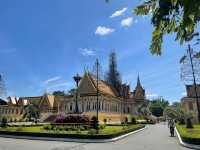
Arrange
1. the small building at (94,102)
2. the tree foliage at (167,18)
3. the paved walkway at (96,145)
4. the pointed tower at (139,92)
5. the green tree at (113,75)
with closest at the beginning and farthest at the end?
the tree foliage at (167,18)
the paved walkway at (96,145)
the small building at (94,102)
the green tree at (113,75)
the pointed tower at (139,92)

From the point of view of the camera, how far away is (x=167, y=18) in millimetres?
3160

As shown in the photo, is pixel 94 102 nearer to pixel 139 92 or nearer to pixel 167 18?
pixel 139 92

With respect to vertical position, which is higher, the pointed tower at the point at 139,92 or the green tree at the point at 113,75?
the green tree at the point at 113,75

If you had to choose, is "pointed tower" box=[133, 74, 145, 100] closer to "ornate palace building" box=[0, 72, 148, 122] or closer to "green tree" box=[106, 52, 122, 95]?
"ornate palace building" box=[0, 72, 148, 122]

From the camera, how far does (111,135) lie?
24.0 metres

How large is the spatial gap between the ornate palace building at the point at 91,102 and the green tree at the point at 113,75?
2.30 metres

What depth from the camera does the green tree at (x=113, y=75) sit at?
88.9 metres

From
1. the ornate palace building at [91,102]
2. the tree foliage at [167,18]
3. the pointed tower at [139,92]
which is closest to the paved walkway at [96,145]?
the tree foliage at [167,18]

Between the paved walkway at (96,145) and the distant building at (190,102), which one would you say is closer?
the paved walkway at (96,145)

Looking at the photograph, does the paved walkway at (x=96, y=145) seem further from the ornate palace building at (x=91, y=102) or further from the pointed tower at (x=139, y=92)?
the pointed tower at (x=139, y=92)

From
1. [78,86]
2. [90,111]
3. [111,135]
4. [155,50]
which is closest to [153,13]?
[155,50]

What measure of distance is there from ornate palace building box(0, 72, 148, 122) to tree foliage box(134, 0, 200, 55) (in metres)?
59.2

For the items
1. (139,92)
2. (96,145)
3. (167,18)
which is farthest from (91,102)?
(167,18)

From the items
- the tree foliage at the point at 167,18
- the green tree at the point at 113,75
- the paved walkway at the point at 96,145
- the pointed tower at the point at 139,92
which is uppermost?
the green tree at the point at 113,75
